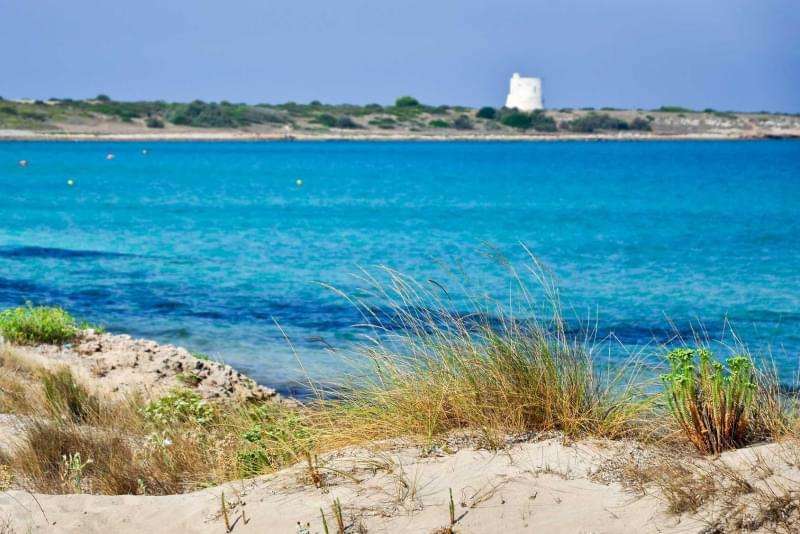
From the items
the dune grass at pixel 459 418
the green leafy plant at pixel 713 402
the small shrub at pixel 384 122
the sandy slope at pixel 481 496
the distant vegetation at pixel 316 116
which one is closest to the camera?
the sandy slope at pixel 481 496

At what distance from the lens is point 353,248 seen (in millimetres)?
29406

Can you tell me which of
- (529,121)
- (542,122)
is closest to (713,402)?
(529,121)

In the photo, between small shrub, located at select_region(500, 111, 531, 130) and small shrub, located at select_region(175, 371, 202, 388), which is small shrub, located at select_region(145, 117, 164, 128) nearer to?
small shrub, located at select_region(500, 111, 531, 130)

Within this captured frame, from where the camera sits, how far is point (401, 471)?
5.23 metres

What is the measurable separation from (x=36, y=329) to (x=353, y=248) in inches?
678

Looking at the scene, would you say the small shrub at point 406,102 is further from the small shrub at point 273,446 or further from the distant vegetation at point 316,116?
the small shrub at point 273,446

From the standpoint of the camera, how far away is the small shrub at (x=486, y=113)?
174 meters

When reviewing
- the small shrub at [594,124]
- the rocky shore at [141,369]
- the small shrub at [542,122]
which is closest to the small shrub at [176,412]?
the rocky shore at [141,369]

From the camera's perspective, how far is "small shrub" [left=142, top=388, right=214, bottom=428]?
725 cm

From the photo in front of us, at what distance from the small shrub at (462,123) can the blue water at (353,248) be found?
93497 mm

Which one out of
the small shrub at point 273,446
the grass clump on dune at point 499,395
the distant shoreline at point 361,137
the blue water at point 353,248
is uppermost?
the grass clump on dune at point 499,395

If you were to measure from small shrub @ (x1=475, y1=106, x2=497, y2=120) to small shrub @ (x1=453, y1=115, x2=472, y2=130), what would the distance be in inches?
257

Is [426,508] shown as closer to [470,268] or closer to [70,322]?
[70,322]

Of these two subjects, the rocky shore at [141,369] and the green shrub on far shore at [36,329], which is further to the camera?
the green shrub on far shore at [36,329]
